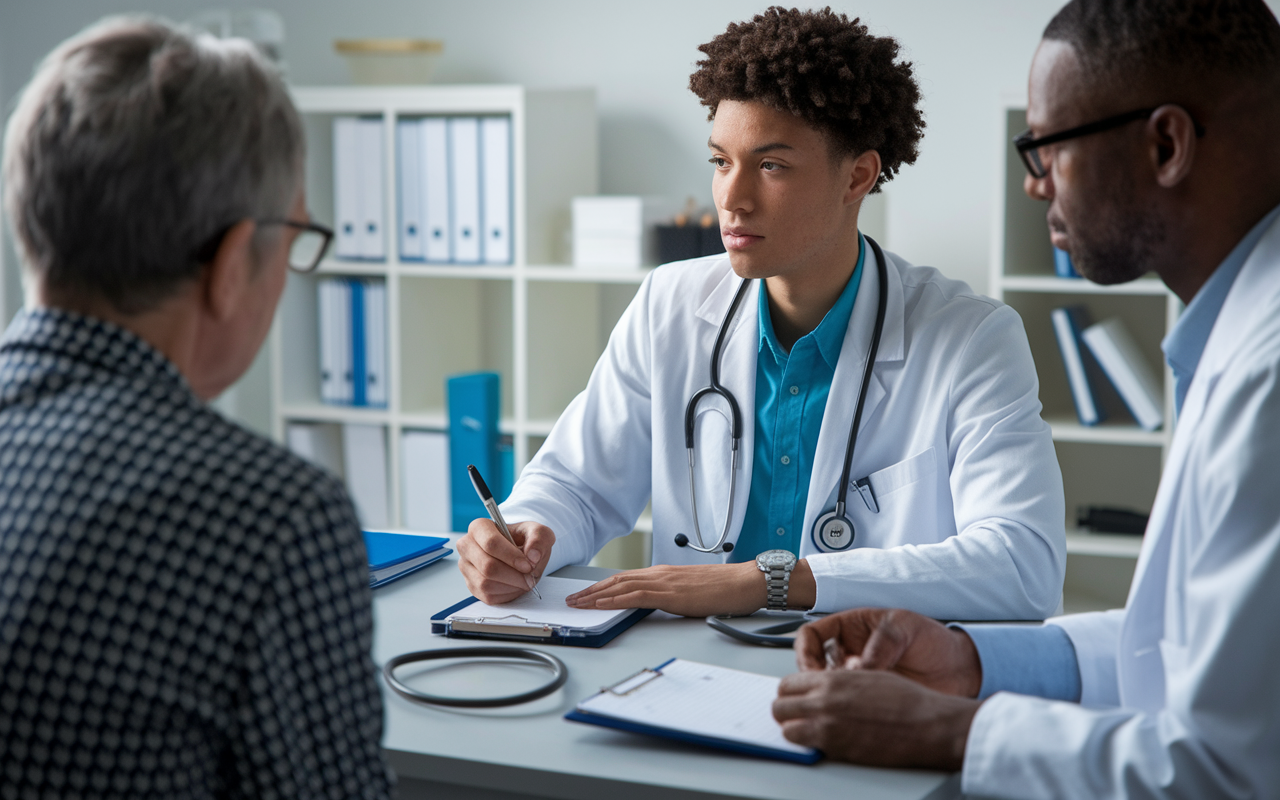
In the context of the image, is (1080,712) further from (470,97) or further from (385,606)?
(470,97)

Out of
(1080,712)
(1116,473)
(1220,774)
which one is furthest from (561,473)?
(1116,473)

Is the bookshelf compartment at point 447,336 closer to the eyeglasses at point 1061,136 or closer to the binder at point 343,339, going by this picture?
the binder at point 343,339

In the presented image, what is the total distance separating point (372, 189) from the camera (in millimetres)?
3336

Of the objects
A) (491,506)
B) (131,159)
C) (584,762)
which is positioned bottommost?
(584,762)

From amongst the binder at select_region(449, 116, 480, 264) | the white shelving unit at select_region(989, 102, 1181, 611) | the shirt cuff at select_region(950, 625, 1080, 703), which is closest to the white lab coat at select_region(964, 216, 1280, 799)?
A: the shirt cuff at select_region(950, 625, 1080, 703)

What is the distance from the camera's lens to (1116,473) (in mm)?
3105

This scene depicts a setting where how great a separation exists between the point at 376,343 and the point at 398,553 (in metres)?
1.89

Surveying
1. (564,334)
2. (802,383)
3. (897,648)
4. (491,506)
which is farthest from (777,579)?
(564,334)

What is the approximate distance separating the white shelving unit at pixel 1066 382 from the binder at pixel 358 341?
178 centimetres

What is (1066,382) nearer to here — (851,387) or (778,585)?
(851,387)

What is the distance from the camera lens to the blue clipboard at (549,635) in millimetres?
1306

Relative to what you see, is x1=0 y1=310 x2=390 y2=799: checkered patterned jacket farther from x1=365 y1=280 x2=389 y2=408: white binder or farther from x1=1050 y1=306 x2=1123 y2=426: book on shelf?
x1=365 y1=280 x2=389 y2=408: white binder

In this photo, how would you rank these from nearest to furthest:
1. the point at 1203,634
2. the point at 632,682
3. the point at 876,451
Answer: the point at 1203,634, the point at 632,682, the point at 876,451

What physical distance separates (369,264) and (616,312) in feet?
2.40
